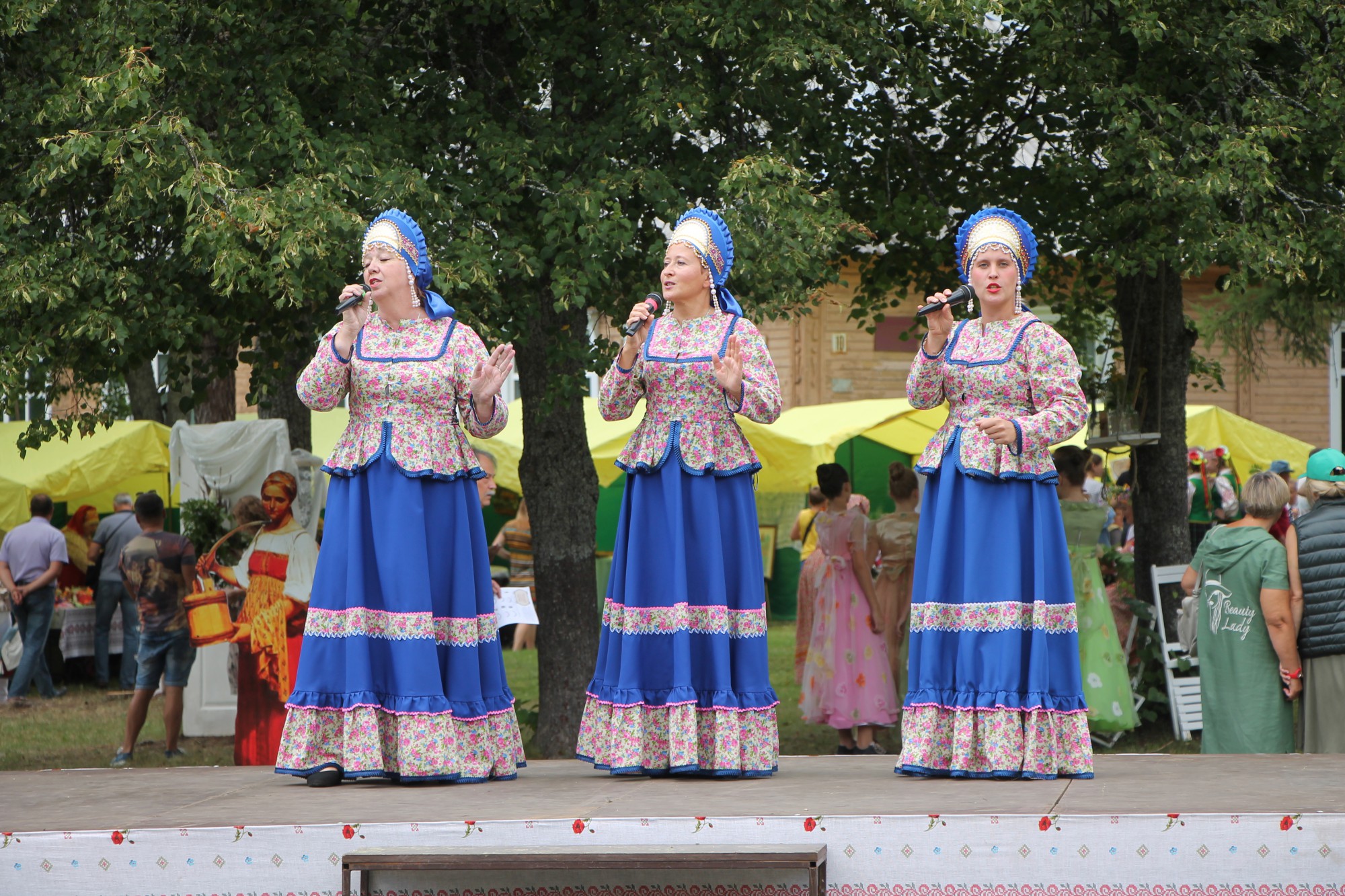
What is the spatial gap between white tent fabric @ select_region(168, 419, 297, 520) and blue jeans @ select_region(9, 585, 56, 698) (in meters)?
3.07

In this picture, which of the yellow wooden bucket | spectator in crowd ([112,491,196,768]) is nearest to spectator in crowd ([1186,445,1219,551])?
the yellow wooden bucket

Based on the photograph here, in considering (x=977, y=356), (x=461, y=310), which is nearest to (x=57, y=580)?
(x=461, y=310)

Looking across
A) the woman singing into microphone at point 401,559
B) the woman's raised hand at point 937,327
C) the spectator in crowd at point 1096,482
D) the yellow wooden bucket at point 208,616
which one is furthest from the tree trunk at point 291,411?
the woman's raised hand at point 937,327

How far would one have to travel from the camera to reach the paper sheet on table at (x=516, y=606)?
378 inches

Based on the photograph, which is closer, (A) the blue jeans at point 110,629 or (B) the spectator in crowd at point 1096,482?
(A) the blue jeans at point 110,629

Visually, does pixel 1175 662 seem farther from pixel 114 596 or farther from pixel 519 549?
pixel 114 596

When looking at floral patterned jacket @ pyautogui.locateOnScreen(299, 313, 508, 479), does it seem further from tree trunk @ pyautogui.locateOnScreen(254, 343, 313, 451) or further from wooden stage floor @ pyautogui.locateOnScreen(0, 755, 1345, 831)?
tree trunk @ pyautogui.locateOnScreen(254, 343, 313, 451)

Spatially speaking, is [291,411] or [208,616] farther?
[291,411]

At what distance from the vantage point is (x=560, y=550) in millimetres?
9047

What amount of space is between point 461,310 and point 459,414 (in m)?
1.94

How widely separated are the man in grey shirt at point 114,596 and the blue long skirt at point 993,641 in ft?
31.0

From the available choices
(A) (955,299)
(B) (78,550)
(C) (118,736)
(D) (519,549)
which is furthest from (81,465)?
(A) (955,299)

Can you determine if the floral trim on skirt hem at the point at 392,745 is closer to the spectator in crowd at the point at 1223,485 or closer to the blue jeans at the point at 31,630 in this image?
the spectator in crowd at the point at 1223,485

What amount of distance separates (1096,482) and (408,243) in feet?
37.8
